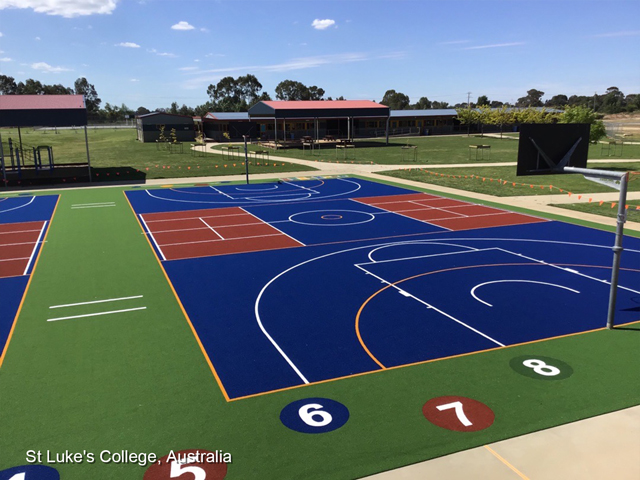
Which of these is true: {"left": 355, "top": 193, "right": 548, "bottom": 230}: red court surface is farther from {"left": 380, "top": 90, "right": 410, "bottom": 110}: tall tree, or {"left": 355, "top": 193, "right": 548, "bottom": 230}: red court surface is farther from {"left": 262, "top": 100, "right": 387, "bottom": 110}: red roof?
{"left": 380, "top": 90, "right": 410, "bottom": 110}: tall tree

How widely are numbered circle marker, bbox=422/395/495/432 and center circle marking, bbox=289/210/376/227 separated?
15.2m

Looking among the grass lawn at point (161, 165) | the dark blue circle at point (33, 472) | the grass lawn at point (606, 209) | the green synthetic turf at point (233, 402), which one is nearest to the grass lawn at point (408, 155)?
Answer: the grass lawn at point (161, 165)

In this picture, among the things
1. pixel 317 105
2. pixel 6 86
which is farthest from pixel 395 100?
pixel 6 86

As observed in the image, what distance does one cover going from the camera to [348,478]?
24.1 ft

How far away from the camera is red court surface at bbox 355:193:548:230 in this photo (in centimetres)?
2412

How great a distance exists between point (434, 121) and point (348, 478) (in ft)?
330

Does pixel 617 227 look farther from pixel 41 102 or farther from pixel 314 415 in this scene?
pixel 41 102

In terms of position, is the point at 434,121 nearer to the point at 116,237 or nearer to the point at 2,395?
the point at 116,237

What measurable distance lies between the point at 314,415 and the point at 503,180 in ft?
106

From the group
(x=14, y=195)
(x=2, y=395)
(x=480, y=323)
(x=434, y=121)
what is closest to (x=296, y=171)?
(x=14, y=195)

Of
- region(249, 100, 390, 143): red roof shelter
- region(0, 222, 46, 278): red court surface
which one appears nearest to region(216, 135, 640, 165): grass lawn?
region(249, 100, 390, 143): red roof shelter

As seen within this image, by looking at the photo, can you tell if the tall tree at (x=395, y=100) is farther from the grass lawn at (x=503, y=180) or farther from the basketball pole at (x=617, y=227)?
the basketball pole at (x=617, y=227)

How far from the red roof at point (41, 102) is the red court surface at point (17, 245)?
15.2 m

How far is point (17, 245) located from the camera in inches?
815
